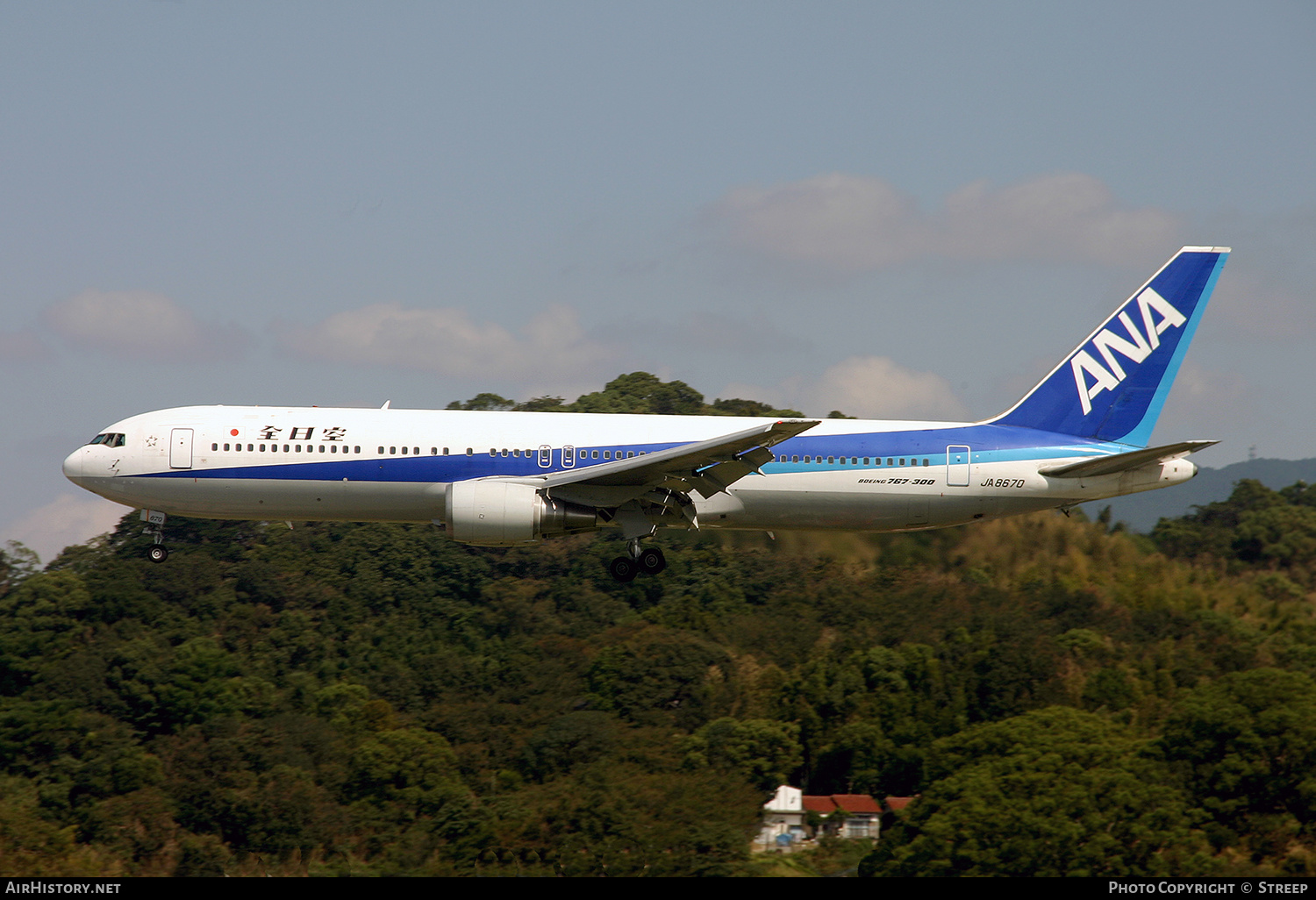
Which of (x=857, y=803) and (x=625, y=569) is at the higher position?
(x=625, y=569)

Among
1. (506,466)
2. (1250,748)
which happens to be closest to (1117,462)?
(506,466)

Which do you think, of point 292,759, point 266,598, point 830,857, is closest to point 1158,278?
point 830,857

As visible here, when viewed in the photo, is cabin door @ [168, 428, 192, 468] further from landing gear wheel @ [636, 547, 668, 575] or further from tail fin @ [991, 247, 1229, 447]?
tail fin @ [991, 247, 1229, 447]

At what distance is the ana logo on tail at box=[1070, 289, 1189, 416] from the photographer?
113ft

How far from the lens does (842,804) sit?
2589 inches

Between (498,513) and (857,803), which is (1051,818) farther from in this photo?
(498,513)

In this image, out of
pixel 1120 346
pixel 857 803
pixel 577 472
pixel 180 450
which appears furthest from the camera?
pixel 857 803

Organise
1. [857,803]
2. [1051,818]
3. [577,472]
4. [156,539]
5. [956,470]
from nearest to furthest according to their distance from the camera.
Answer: [577,472] < [956,470] < [156,539] < [1051,818] < [857,803]

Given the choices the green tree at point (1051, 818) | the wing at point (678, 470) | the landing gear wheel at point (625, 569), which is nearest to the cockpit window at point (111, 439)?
the wing at point (678, 470)

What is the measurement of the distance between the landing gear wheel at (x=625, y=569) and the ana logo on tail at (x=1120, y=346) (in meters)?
12.2

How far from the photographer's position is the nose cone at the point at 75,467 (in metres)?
32.1

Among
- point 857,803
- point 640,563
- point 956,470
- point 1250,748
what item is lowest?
point 857,803

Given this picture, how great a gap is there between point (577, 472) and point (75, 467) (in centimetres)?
1206
